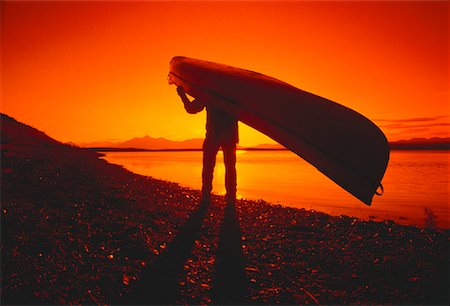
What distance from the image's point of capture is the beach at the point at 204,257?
10.0 ft

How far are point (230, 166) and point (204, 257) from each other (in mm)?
2969

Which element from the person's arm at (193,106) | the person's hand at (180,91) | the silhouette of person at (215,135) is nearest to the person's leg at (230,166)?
the silhouette of person at (215,135)

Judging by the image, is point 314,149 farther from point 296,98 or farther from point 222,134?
point 222,134

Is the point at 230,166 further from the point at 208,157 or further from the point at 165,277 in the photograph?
the point at 165,277

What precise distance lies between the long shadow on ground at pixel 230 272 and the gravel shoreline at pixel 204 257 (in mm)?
12

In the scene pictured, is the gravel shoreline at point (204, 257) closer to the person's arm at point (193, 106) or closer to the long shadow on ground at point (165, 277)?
the long shadow on ground at point (165, 277)

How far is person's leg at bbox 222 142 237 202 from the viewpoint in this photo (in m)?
6.68

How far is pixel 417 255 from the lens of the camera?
166 inches

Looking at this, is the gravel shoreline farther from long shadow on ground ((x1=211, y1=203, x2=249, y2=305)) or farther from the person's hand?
the person's hand

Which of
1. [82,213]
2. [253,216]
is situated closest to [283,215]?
[253,216]

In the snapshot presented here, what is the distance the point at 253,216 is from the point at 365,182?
246 cm

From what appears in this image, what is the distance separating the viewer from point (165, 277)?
3.36 m

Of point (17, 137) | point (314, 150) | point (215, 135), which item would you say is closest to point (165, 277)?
point (314, 150)

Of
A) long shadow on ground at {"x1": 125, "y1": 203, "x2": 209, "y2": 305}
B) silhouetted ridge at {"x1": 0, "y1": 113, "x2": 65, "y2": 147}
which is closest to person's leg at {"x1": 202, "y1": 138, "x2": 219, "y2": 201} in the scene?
long shadow on ground at {"x1": 125, "y1": 203, "x2": 209, "y2": 305}
